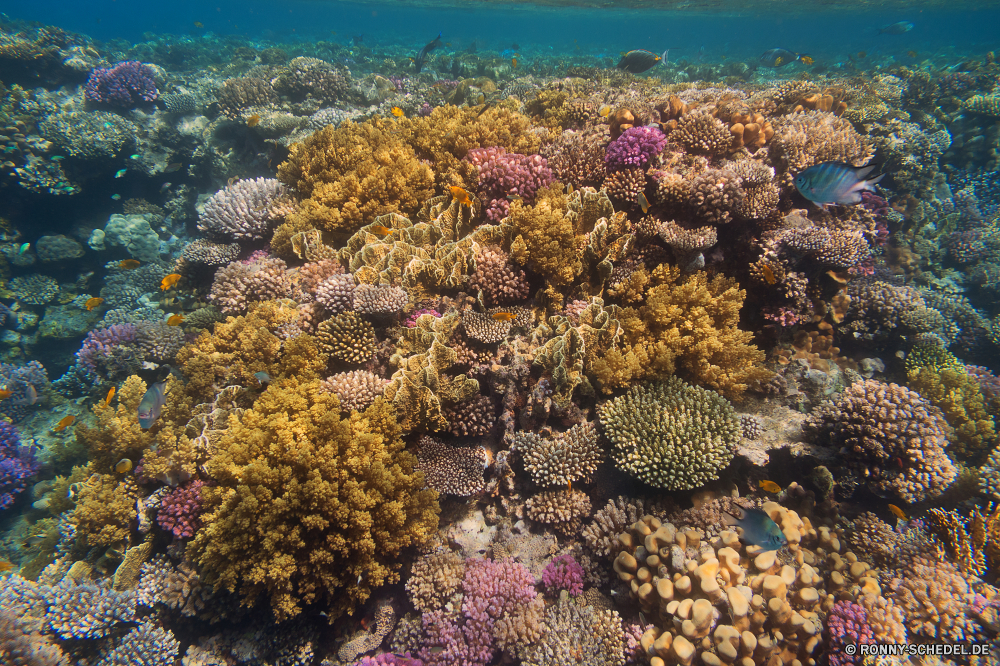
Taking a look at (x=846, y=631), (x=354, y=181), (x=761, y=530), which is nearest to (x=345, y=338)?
(x=354, y=181)

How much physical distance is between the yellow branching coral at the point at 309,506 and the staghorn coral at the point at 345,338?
72cm

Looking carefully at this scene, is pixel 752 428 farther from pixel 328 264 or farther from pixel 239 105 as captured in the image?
pixel 239 105

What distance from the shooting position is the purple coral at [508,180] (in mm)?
5586

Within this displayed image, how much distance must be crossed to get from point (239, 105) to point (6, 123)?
5.87 metres

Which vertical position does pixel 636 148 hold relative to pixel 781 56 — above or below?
below

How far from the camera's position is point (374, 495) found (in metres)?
3.52

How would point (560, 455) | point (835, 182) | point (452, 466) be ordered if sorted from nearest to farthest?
1. point (835, 182)
2. point (560, 455)
3. point (452, 466)

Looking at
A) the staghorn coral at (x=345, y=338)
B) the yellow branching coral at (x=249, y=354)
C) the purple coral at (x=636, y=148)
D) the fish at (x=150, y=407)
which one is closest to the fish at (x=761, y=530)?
the staghorn coral at (x=345, y=338)

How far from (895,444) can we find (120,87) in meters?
21.5

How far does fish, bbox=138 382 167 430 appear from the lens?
13.8 ft

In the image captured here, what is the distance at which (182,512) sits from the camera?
3887mm

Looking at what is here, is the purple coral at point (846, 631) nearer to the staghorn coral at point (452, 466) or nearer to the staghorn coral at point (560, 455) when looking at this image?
the staghorn coral at point (560, 455)

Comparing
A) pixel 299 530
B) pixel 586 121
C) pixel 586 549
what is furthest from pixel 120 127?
pixel 586 549

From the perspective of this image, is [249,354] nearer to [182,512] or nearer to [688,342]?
[182,512]
